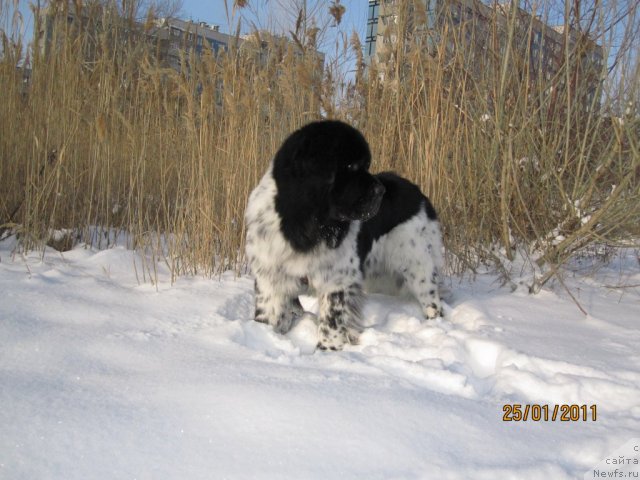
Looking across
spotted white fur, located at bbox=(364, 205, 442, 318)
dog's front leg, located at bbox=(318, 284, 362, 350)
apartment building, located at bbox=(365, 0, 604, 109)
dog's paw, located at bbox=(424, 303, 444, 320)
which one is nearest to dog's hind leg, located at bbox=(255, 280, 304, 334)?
dog's front leg, located at bbox=(318, 284, 362, 350)

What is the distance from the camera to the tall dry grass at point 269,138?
10.7 feet

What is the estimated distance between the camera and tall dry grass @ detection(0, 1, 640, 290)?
328 centimetres

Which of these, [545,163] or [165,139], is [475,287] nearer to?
[545,163]

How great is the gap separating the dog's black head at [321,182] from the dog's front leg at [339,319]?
324 millimetres

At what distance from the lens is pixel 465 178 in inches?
151

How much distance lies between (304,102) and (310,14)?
82 centimetres

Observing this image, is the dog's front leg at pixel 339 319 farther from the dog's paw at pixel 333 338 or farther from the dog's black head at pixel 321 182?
the dog's black head at pixel 321 182

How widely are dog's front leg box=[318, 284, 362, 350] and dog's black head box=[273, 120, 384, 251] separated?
0.32 m

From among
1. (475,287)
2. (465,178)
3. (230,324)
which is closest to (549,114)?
(465,178)

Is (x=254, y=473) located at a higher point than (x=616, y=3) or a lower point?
lower

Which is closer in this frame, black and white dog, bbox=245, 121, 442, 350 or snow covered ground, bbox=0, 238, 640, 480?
snow covered ground, bbox=0, 238, 640, 480
